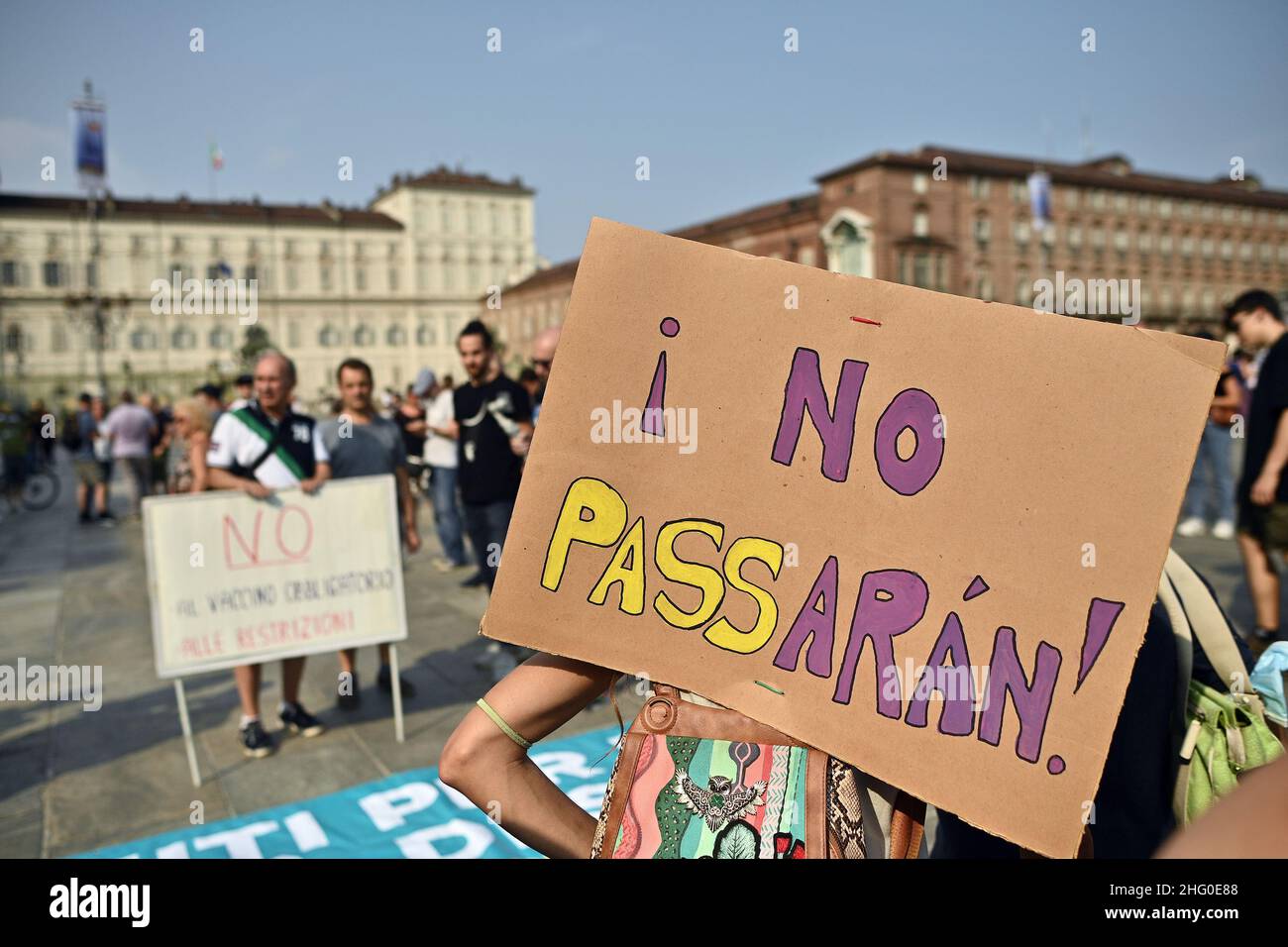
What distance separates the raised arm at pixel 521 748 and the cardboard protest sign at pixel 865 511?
60mm

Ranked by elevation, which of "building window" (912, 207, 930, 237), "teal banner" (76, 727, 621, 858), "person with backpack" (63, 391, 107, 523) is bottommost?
"teal banner" (76, 727, 621, 858)

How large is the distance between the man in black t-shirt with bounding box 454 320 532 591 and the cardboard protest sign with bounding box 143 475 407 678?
69 cm

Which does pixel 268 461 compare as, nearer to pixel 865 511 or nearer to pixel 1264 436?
pixel 865 511

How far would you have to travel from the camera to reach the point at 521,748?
4.33 feet

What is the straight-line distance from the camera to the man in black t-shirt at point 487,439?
5.52m

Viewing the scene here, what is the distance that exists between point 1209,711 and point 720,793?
3.08 ft

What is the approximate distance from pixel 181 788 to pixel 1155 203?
6927 cm

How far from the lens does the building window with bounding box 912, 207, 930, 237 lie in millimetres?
49312

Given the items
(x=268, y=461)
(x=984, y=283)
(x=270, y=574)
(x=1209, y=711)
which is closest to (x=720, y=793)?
(x=1209, y=711)

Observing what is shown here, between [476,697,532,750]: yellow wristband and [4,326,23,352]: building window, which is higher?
[4,326,23,352]: building window

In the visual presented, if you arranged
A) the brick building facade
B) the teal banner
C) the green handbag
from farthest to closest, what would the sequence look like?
the brick building facade → the teal banner → the green handbag

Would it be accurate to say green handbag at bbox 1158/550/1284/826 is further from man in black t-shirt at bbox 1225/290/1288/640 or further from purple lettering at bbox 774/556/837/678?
man in black t-shirt at bbox 1225/290/1288/640

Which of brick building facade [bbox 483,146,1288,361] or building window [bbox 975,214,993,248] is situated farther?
building window [bbox 975,214,993,248]

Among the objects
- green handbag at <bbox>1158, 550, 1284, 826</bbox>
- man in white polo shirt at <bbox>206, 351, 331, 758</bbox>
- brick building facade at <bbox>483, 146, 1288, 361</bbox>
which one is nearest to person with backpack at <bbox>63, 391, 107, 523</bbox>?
man in white polo shirt at <bbox>206, 351, 331, 758</bbox>
